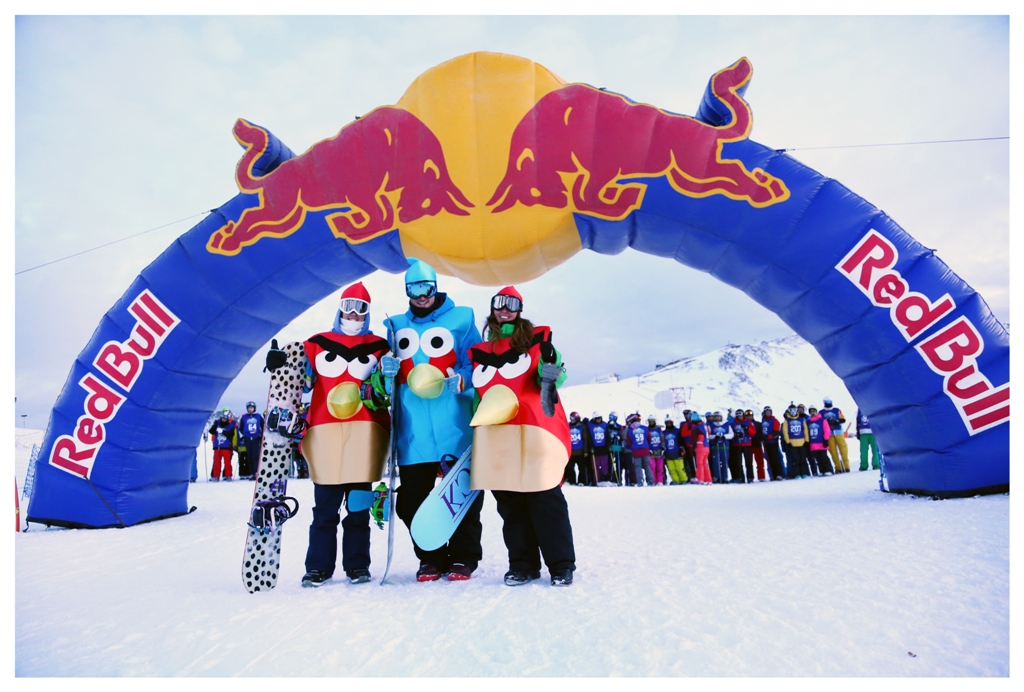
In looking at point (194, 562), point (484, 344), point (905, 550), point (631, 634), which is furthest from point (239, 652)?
point (905, 550)

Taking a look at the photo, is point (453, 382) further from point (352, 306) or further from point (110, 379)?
point (110, 379)

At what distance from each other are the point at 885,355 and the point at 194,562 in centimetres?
453

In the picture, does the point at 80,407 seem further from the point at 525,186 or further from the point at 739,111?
the point at 739,111

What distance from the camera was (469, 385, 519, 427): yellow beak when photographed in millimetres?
2369

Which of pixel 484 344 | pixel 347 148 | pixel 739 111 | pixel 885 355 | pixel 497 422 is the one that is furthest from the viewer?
pixel 347 148

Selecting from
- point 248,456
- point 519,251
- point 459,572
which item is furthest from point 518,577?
point 248,456

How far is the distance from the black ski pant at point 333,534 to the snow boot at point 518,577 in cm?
66

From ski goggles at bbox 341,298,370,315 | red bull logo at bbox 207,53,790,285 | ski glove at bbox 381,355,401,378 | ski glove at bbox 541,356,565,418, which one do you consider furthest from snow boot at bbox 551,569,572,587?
red bull logo at bbox 207,53,790,285

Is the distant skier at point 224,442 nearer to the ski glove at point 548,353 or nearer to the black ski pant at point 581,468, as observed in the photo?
the black ski pant at point 581,468

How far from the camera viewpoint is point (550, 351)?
2518 mm

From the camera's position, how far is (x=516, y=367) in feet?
8.13

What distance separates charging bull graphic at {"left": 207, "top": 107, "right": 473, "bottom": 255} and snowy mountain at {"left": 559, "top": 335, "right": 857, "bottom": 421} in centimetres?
Answer: 1388

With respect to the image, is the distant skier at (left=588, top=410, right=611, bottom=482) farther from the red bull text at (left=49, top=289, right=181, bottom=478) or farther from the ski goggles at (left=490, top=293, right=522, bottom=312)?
the ski goggles at (left=490, top=293, right=522, bottom=312)

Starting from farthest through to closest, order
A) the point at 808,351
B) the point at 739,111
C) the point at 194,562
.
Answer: the point at 808,351
the point at 739,111
the point at 194,562
